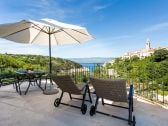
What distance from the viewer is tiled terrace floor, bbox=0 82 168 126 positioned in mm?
3576

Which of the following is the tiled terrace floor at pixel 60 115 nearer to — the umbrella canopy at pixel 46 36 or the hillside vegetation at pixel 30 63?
the umbrella canopy at pixel 46 36

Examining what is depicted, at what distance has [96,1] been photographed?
14250mm

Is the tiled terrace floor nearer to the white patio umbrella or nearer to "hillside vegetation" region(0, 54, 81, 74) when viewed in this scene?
the white patio umbrella

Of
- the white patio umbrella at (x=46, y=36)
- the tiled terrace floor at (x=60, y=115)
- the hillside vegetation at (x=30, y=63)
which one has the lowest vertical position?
the tiled terrace floor at (x=60, y=115)

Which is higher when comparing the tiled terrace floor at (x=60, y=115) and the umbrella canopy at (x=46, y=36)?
the umbrella canopy at (x=46, y=36)

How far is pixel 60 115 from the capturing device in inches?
157

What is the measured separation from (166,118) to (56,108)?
2303 mm

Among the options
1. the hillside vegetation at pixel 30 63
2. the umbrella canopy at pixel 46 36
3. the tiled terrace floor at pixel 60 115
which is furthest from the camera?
the hillside vegetation at pixel 30 63

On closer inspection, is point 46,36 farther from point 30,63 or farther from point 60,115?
point 30,63

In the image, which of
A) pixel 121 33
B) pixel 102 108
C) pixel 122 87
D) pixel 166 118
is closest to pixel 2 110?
pixel 102 108

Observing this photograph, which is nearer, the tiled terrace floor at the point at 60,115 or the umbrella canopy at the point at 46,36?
the tiled terrace floor at the point at 60,115

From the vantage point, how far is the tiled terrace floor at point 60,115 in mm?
3576

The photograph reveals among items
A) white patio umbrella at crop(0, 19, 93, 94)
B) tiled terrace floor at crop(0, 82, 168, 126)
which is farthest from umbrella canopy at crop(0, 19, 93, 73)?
tiled terrace floor at crop(0, 82, 168, 126)

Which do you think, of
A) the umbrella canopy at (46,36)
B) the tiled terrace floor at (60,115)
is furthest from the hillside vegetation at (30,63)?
the tiled terrace floor at (60,115)
